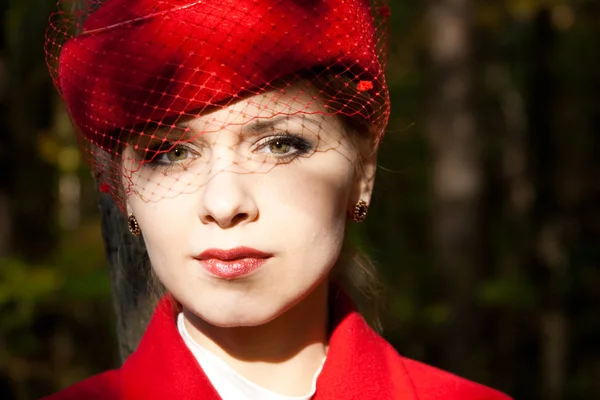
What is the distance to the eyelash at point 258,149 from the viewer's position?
1756mm

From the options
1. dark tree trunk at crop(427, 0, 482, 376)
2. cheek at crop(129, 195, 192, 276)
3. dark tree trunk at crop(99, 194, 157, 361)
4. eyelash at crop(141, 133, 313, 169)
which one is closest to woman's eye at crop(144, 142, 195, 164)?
eyelash at crop(141, 133, 313, 169)

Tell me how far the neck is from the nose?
0.34m

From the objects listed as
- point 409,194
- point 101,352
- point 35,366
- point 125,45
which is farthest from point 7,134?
point 409,194

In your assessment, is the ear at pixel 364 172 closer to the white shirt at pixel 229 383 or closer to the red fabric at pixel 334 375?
the red fabric at pixel 334 375

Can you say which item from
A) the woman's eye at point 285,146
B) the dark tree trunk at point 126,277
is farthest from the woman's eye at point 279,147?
the dark tree trunk at point 126,277

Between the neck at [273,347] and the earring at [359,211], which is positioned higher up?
the earring at [359,211]

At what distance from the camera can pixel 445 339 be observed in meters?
6.27

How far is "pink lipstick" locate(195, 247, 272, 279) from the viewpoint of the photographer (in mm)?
Answer: 1650

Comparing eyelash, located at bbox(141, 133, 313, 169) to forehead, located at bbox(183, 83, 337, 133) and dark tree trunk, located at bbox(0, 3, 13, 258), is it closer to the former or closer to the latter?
forehead, located at bbox(183, 83, 337, 133)

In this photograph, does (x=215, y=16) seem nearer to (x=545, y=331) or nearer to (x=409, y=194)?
(x=545, y=331)

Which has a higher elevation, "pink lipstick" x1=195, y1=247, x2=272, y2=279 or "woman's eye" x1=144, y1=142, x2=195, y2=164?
"woman's eye" x1=144, y1=142, x2=195, y2=164

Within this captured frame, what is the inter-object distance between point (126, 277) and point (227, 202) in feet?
3.09

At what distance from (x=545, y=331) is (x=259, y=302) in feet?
20.2

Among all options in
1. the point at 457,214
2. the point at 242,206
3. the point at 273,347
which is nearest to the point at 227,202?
the point at 242,206
